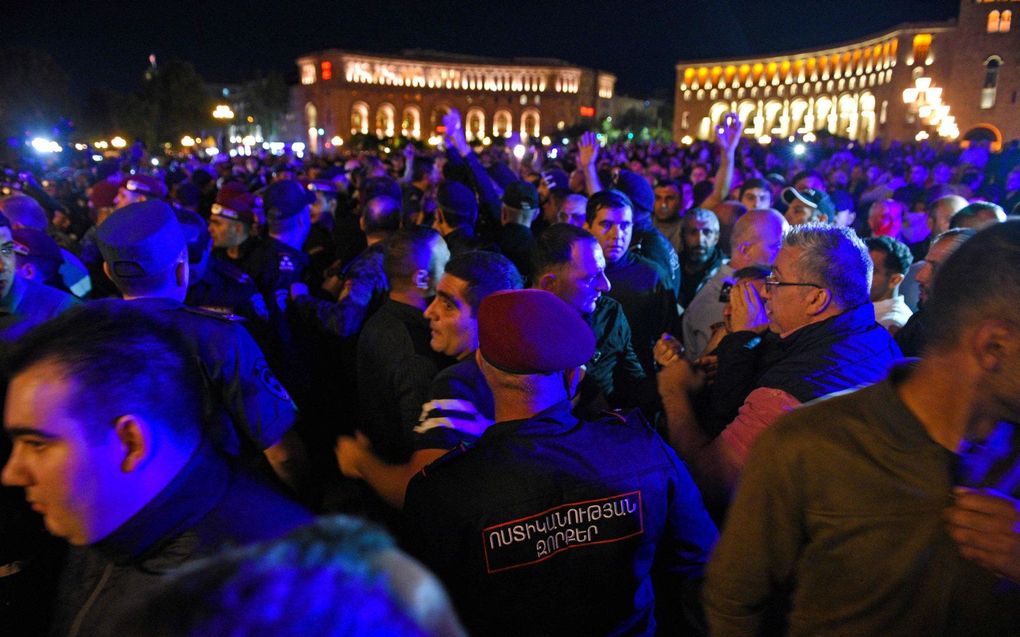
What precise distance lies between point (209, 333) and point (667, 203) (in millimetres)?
6396

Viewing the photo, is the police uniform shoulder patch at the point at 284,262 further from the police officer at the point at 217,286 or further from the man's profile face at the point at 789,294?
the man's profile face at the point at 789,294

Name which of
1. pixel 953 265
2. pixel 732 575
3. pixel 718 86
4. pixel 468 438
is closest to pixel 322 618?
pixel 732 575

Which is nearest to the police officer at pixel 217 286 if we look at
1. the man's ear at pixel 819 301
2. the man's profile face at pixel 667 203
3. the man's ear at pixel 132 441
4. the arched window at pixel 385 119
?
the man's ear at pixel 132 441

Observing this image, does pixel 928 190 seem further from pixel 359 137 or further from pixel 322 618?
pixel 359 137

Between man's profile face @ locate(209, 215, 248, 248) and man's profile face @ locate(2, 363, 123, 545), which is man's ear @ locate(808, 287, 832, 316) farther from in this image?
man's profile face @ locate(209, 215, 248, 248)

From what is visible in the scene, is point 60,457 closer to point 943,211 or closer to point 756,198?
point 943,211

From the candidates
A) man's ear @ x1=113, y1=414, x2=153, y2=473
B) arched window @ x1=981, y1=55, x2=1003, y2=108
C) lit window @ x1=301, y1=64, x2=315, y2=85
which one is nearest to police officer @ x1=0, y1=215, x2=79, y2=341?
man's ear @ x1=113, y1=414, x2=153, y2=473

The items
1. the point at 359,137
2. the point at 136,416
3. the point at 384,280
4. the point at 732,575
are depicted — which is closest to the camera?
the point at 136,416

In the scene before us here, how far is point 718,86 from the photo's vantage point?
319ft

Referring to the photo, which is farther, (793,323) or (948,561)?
(793,323)

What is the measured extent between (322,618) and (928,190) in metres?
9.77

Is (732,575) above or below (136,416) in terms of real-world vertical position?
below

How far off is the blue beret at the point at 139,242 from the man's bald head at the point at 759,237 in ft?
11.2

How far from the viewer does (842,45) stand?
262ft
